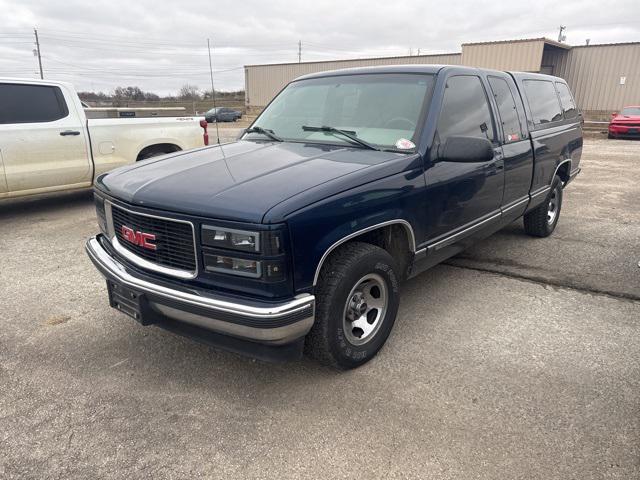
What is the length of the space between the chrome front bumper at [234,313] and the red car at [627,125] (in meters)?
21.1

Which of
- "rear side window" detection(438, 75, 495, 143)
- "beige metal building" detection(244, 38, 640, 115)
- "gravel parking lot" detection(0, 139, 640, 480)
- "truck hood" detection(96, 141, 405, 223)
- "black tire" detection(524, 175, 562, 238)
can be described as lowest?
"gravel parking lot" detection(0, 139, 640, 480)

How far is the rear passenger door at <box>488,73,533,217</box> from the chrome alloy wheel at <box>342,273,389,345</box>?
1.84 meters

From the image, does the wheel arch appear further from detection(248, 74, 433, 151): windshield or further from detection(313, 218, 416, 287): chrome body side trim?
detection(313, 218, 416, 287): chrome body side trim

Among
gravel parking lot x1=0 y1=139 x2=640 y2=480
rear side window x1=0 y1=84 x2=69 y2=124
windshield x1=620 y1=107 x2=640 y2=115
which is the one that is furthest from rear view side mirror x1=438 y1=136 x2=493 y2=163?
windshield x1=620 y1=107 x2=640 y2=115

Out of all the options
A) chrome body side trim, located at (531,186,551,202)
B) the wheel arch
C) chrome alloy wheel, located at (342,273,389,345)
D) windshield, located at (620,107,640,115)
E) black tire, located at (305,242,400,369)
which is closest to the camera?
black tire, located at (305,242,400,369)

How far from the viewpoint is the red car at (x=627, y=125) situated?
62.1 ft

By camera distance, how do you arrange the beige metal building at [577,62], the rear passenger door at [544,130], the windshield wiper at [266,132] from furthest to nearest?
the beige metal building at [577,62] < the rear passenger door at [544,130] < the windshield wiper at [266,132]

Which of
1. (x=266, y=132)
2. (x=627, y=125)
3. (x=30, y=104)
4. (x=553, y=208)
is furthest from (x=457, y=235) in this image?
(x=627, y=125)

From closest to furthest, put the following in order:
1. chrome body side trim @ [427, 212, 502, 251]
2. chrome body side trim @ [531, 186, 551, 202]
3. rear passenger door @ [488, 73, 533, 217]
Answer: chrome body side trim @ [427, 212, 502, 251] → rear passenger door @ [488, 73, 533, 217] → chrome body side trim @ [531, 186, 551, 202]

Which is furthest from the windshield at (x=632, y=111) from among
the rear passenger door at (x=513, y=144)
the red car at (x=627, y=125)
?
the rear passenger door at (x=513, y=144)

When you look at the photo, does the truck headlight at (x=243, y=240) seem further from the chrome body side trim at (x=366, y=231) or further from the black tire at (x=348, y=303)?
the black tire at (x=348, y=303)

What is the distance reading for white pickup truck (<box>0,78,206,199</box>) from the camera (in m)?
6.26

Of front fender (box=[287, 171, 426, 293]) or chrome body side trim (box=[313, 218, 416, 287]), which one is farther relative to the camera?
chrome body side trim (box=[313, 218, 416, 287])

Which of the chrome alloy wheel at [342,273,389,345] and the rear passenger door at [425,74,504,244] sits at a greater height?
the rear passenger door at [425,74,504,244]
